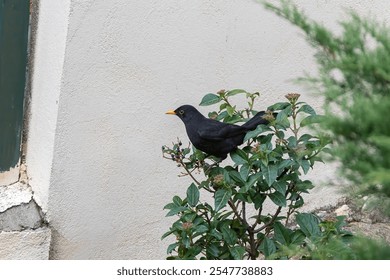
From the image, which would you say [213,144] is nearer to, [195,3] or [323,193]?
[195,3]

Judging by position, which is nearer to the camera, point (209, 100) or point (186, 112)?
point (209, 100)

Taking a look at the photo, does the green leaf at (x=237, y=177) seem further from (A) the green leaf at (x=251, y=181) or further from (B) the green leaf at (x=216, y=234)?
(B) the green leaf at (x=216, y=234)

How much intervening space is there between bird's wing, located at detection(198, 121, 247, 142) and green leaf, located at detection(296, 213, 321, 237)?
458mm

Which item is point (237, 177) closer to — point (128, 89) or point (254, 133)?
point (254, 133)

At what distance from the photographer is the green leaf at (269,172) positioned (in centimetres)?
318

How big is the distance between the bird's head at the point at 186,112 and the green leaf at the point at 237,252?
2.34 ft

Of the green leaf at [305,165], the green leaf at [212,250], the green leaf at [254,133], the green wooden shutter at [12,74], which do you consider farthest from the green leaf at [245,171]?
the green wooden shutter at [12,74]

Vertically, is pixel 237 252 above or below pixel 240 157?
below

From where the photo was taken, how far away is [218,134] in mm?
3467

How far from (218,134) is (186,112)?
350 mm

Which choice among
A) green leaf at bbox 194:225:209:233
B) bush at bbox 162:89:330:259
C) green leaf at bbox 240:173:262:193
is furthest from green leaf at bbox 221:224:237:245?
green leaf at bbox 240:173:262:193

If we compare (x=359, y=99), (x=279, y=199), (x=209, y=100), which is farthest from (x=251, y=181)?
(x=359, y=99)

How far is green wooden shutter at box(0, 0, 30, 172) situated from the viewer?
4008 mm

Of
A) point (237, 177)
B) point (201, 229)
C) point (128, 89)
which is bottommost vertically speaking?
point (201, 229)
